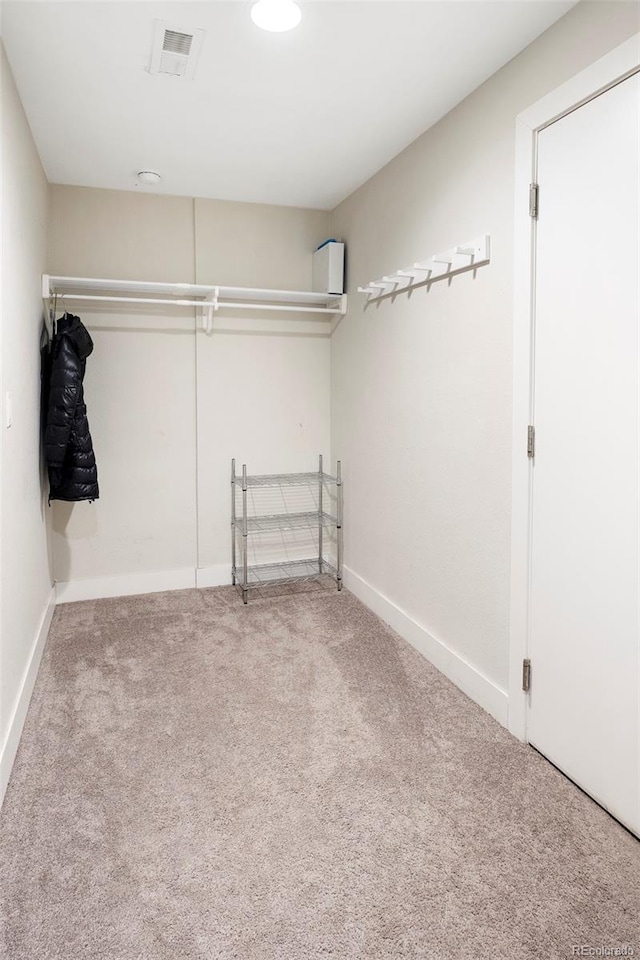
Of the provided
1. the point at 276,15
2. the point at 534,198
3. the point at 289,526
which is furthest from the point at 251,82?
the point at 289,526

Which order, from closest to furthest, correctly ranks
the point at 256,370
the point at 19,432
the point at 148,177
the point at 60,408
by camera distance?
the point at 19,432, the point at 60,408, the point at 148,177, the point at 256,370

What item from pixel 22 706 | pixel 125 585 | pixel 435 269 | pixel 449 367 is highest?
pixel 435 269

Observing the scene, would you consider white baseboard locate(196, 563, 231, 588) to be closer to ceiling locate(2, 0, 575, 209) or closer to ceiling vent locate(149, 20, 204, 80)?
ceiling locate(2, 0, 575, 209)

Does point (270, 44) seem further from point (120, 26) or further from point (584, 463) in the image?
point (584, 463)

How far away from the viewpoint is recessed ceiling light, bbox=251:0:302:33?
189 cm

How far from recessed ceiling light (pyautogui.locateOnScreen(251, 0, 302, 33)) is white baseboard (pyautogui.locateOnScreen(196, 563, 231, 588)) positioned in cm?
290

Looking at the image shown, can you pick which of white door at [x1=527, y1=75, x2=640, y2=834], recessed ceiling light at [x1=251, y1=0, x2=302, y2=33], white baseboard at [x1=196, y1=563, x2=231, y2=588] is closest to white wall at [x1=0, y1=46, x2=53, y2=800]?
recessed ceiling light at [x1=251, y1=0, x2=302, y2=33]

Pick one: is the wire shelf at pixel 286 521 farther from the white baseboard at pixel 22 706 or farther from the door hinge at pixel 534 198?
the door hinge at pixel 534 198

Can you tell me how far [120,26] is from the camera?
6.65ft

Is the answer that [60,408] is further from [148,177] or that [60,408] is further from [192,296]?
[148,177]

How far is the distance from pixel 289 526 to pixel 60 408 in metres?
1.65

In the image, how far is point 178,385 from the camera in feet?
12.6

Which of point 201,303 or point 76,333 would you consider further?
point 201,303

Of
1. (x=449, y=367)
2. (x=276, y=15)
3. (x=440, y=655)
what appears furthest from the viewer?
(x=440, y=655)
